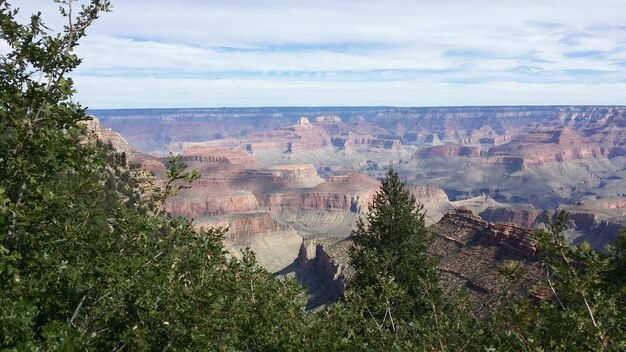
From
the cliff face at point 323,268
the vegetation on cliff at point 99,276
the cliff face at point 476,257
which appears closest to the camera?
the vegetation on cliff at point 99,276

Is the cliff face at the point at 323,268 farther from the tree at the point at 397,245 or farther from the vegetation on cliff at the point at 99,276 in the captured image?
the vegetation on cliff at the point at 99,276

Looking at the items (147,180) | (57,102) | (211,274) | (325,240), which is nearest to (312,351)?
(211,274)

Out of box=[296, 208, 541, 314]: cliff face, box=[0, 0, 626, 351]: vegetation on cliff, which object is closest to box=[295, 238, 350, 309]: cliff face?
box=[296, 208, 541, 314]: cliff face

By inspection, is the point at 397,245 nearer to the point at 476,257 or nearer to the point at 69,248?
the point at 69,248

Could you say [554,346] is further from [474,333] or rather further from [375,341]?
[375,341]

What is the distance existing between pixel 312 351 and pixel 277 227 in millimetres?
175267

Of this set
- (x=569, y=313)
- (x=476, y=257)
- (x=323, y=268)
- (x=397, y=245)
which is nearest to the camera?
(x=569, y=313)

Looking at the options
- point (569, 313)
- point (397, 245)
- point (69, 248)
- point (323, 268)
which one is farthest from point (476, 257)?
point (69, 248)

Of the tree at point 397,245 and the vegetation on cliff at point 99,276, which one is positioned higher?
the vegetation on cliff at point 99,276

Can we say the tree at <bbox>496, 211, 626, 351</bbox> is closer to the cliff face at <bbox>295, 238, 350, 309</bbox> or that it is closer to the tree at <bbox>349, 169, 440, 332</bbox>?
the tree at <bbox>349, 169, 440, 332</bbox>

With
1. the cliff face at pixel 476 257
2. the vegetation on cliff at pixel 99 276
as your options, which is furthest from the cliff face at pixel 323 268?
the vegetation on cliff at pixel 99 276

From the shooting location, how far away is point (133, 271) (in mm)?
10805

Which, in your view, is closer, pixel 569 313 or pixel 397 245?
pixel 569 313

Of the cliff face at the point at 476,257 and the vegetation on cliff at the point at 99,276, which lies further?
the cliff face at the point at 476,257
